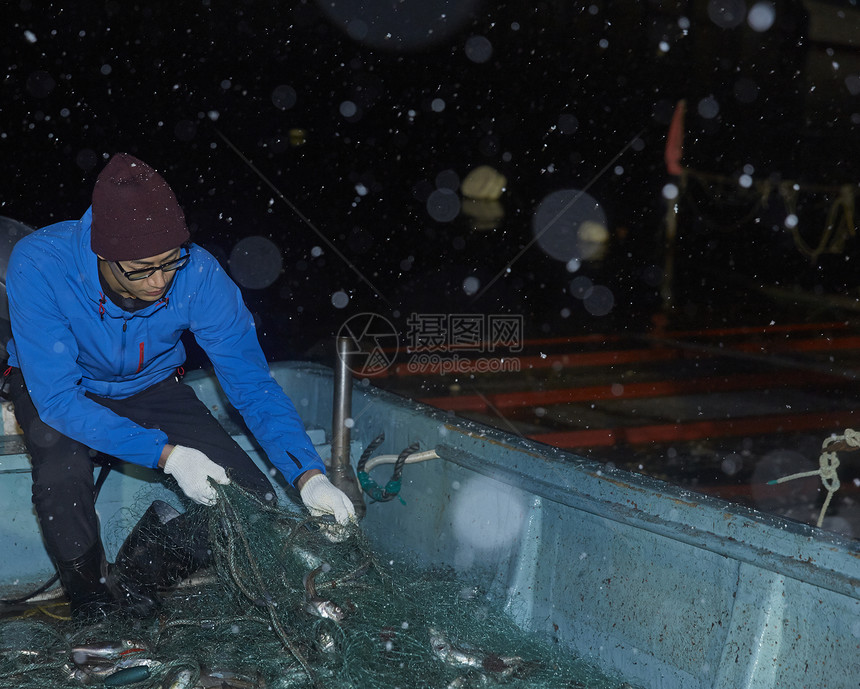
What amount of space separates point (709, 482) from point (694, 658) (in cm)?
385

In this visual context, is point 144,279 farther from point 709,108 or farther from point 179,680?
point 709,108

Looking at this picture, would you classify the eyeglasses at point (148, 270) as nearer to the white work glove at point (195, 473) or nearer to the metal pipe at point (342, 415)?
the white work glove at point (195, 473)

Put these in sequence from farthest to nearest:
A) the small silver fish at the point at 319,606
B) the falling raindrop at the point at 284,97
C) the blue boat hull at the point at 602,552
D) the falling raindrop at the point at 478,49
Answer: the falling raindrop at the point at 478,49 → the falling raindrop at the point at 284,97 → the small silver fish at the point at 319,606 → the blue boat hull at the point at 602,552

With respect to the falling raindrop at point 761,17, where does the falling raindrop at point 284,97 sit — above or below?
below

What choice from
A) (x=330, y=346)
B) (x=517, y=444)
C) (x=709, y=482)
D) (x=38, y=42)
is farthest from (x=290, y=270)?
(x=517, y=444)

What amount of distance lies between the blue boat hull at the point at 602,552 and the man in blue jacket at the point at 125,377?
1.71 feet

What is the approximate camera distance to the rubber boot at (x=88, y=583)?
2861 millimetres

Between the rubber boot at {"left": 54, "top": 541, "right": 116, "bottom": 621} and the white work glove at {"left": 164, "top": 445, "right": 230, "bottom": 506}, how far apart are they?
46 cm

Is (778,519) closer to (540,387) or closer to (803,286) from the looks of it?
(540,387)

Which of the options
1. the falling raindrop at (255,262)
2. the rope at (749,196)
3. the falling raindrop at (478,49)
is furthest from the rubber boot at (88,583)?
the falling raindrop at (478,49)

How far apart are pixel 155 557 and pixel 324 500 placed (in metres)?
0.79

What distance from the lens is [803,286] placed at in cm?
2044

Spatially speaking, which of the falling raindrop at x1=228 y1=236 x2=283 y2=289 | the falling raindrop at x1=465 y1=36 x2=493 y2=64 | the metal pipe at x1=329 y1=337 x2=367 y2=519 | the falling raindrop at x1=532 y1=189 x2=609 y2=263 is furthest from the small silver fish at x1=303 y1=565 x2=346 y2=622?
the falling raindrop at x1=465 y1=36 x2=493 y2=64

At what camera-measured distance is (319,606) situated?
2.56 meters
